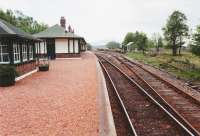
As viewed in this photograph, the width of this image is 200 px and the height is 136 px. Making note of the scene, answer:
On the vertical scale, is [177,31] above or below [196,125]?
above

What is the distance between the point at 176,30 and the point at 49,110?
59061 millimetres

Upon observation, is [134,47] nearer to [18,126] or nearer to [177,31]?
[177,31]

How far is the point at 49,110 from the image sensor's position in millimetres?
10180

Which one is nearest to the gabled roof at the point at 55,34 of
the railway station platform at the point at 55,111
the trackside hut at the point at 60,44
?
the trackside hut at the point at 60,44

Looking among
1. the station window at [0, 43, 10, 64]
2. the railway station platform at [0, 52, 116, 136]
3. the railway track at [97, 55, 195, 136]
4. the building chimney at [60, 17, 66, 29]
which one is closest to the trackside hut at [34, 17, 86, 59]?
the building chimney at [60, 17, 66, 29]

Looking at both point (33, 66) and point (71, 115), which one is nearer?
point (71, 115)

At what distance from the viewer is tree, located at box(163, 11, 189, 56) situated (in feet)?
213

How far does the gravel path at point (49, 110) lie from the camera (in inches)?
312

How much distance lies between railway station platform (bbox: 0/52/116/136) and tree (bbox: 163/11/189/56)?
173 feet

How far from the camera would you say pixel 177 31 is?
64.9m

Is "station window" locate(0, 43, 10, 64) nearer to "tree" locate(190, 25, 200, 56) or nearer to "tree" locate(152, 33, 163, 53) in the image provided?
"tree" locate(190, 25, 200, 56)

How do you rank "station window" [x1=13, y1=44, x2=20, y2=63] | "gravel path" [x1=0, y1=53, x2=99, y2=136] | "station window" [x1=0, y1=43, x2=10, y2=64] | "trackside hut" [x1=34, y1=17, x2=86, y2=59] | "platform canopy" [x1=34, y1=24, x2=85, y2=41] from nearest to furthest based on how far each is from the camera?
1. "gravel path" [x1=0, y1=53, x2=99, y2=136]
2. "station window" [x1=0, y1=43, x2=10, y2=64]
3. "station window" [x1=13, y1=44, x2=20, y2=63]
4. "platform canopy" [x1=34, y1=24, x2=85, y2=41]
5. "trackside hut" [x1=34, y1=17, x2=86, y2=59]

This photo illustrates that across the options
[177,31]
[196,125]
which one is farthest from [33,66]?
[177,31]

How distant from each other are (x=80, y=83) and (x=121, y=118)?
685 cm
